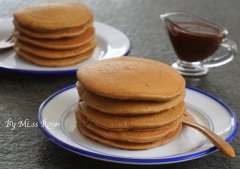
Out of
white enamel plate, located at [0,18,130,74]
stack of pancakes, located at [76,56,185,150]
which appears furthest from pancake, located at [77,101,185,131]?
white enamel plate, located at [0,18,130,74]

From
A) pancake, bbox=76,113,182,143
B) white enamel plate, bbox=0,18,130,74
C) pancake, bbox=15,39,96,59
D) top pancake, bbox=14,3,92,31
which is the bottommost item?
white enamel plate, bbox=0,18,130,74

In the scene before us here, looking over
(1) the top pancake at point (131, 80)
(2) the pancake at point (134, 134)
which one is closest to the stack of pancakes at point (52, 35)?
(1) the top pancake at point (131, 80)

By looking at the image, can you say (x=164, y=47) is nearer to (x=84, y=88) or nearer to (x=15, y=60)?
(x=15, y=60)

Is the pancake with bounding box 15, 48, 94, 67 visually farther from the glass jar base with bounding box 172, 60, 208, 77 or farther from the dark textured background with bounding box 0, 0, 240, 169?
the glass jar base with bounding box 172, 60, 208, 77

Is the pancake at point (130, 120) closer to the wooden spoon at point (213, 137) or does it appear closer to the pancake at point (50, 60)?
the wooden spoon at point (213, 137)

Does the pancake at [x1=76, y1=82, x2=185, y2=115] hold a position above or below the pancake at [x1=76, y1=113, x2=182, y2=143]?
above

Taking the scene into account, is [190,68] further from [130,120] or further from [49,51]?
[130,120]

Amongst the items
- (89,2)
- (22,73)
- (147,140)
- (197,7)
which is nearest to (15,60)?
(22,73)

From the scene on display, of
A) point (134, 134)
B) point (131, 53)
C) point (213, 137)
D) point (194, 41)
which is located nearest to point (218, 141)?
point (213, 137)
